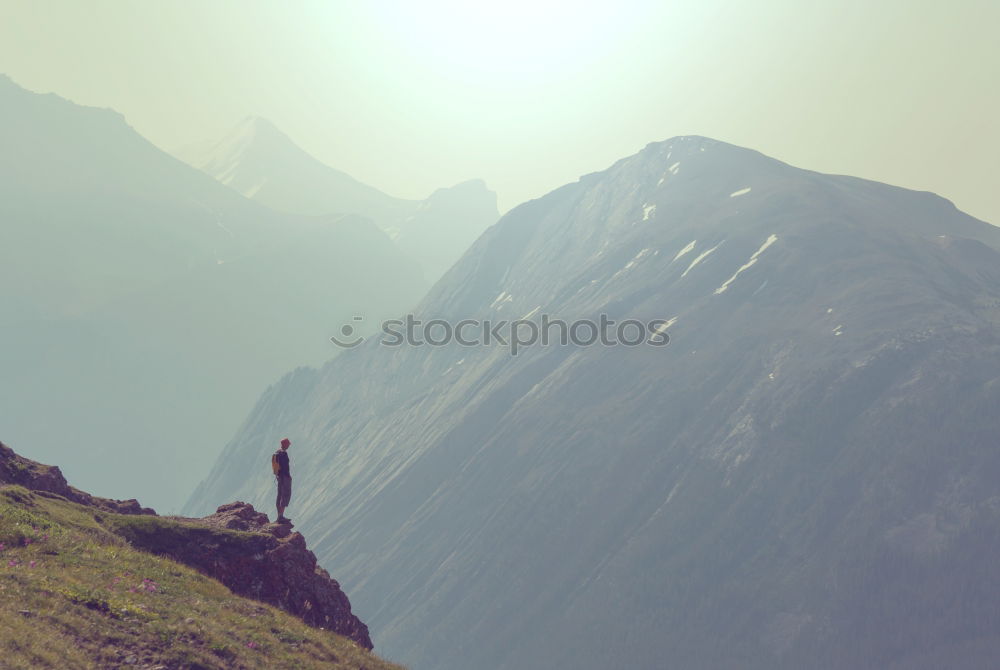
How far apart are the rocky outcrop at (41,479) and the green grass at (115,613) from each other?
420cm

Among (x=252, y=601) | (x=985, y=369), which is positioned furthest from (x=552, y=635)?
(x=252, y=601)

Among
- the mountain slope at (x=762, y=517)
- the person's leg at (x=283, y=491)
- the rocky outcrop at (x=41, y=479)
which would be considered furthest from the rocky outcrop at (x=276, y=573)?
the mountain slope at (x=762, y=517)

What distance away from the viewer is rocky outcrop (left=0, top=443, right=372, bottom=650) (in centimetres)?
2580

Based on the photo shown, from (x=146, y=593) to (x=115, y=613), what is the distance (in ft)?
6.29

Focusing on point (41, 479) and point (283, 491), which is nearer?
point (41, 479)

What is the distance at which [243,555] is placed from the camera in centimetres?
2673

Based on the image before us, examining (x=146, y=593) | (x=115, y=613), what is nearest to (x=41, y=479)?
(x=146, y=593)

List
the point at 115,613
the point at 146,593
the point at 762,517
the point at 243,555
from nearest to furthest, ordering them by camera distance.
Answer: the point at 115,613 < the point at 146,593 < the point at 243,555 < the point at 762,517

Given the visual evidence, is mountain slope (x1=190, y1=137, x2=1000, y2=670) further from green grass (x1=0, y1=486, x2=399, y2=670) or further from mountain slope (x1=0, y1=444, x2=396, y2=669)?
green grass (x1=0, y1=486, x2=399, y2=670)

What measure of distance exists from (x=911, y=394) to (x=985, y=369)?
17.1 metres

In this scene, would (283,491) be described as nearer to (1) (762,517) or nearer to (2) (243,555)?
(2) (243,555)

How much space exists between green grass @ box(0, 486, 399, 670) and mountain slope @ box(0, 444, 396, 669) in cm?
3

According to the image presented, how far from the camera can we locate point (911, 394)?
548ft

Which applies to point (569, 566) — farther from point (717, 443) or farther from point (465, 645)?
point (717, 443)
